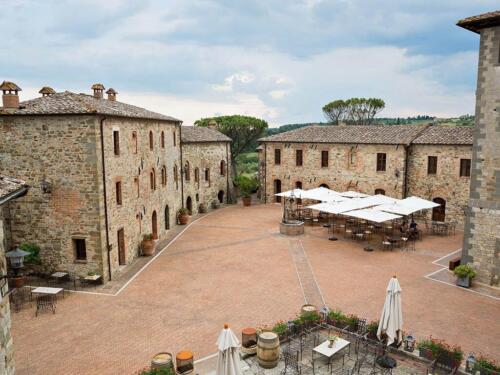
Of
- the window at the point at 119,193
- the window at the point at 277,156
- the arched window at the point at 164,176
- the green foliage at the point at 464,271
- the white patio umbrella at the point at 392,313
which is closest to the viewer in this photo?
the white patio umbrella at the point at 392,313

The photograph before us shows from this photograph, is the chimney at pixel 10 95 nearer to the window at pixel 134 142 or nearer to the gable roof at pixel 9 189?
the window at pixel 134 142

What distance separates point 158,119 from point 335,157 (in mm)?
15822

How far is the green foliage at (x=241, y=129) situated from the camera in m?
47.7

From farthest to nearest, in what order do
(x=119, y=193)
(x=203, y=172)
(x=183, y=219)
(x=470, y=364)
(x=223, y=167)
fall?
(x=223, y=167) → (x=203, y=172) → (x=183, y=219) → (x=119, y=193) → (x=470, y=364)

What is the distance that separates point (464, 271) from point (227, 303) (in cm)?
1005

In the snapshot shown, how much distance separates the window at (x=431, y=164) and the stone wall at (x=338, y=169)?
5.96 ft

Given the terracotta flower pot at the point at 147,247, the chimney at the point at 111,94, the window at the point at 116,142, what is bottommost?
the terracotta flower pot at the point at 147,247

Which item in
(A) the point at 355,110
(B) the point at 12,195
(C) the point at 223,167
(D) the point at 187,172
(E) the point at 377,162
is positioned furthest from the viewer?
(A) the point at 355,110

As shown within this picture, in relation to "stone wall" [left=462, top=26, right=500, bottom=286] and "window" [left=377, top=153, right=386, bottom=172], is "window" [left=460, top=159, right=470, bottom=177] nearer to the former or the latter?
"window" [left=377, top=153, right=386, bottom=172]

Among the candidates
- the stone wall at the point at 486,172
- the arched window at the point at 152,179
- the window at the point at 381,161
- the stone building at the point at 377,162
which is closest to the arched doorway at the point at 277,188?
the stone building at the point at 377,162

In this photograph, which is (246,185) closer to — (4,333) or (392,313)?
(392,313)

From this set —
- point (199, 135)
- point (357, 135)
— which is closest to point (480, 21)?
point (357, 135)

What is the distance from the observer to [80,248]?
1806 cm

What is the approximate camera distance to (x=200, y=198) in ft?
113
